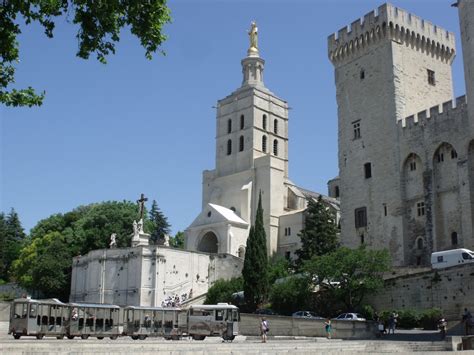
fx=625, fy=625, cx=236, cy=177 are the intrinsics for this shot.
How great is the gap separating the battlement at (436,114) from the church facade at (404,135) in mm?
Result: 73

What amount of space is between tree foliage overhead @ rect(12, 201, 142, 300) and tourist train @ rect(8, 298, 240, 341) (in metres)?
32.5

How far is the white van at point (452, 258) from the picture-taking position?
35.7 meters

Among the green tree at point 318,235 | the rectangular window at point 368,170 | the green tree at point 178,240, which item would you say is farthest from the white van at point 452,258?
the green tree at point 178,240

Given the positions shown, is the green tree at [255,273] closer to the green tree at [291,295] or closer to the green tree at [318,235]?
the green tree at [291,295]

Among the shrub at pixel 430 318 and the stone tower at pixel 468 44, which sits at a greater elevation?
the stone tower at pixel 468 44

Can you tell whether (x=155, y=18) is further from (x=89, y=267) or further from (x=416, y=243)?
(x=89, y=267)

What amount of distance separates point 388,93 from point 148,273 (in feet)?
78.6

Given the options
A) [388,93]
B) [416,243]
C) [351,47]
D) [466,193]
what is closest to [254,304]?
[416,243]

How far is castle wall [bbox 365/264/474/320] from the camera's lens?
109 feet

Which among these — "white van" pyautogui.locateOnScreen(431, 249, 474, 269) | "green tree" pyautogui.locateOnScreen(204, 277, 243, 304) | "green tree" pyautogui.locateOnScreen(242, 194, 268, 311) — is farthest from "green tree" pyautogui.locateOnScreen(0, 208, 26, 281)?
"white van" pyautogui.locateOnScreen(431, 249, 474, 269)

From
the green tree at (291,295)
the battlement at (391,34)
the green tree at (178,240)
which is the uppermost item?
the battlement at (391,34)

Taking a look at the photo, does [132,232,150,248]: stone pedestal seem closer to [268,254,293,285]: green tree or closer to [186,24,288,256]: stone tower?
[186,24,288,256]: stone tower

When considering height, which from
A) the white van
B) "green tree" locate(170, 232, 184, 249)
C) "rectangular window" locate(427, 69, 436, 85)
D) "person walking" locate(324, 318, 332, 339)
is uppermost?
"rectangular window" locate(427, 69, 436, 85)

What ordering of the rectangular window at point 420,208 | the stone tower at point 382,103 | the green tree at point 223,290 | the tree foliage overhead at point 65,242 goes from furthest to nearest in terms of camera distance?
1. the tree foliage overhead at point 65,242
2. the green tree at point 223,290
3. the stone tower at point 382,103
4. the rectangular window at point 420,208
